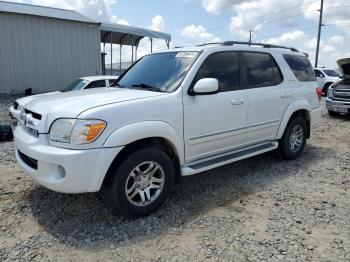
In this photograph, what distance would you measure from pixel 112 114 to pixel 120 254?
1.31 metres

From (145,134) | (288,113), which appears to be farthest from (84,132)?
(288,113)

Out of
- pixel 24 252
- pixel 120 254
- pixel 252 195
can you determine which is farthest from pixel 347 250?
pixel 24 252

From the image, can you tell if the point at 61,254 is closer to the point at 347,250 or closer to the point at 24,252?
the point at 24,252

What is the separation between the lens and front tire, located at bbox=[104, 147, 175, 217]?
3.39 meters

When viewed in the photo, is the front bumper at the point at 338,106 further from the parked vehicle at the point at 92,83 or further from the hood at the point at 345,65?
the parked vehicle at the point at 92,83

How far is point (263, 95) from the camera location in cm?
490

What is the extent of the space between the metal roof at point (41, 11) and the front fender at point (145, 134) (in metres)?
13.2

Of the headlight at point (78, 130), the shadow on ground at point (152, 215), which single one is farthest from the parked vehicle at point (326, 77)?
the headlight at point (78, 130)

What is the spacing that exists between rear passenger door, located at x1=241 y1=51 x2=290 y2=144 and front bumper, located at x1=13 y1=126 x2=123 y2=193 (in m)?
2.29

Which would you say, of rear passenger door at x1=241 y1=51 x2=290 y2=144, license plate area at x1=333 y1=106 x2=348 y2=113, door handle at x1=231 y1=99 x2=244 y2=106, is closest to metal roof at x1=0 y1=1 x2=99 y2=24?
license plate area at x1=333 y1=106 x2=348 y2=113

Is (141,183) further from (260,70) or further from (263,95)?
(260,70)

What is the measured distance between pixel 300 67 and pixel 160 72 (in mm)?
2849

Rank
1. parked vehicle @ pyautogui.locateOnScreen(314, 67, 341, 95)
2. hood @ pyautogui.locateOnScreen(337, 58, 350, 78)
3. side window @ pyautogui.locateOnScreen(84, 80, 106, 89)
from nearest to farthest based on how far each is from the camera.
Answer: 1. side window @ pyautogui.locateOnScreen(84, 80, 106, 89)
2. hood @ pyautogui.locateOnScreen(337, 58, 350, 78)
3. parked vehicle @ pyautogui.locateOnScreen(314, 67, 341, 95)

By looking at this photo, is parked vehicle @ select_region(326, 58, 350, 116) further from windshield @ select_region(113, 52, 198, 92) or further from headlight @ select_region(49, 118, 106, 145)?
headlight @ select_region(49, 118, 106, 145)
